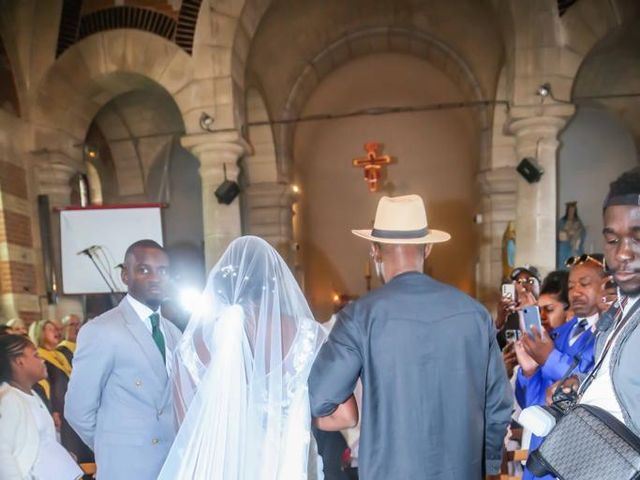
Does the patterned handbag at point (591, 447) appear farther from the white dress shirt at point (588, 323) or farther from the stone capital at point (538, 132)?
the stone capital at point (538, 132)

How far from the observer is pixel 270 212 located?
988cm

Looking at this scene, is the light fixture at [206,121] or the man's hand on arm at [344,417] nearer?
the man's hand on arm at [344,417]

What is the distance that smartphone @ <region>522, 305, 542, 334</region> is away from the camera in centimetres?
228

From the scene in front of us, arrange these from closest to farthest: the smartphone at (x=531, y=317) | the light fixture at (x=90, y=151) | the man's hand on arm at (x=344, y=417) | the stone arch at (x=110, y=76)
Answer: the man's hand on arm at (x=344, y=417) < the smartphone at (x=531, y=317) < the stone arch at (x=110, y=76) < the light fixture at (x=90, y=151)

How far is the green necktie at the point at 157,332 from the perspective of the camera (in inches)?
98.8

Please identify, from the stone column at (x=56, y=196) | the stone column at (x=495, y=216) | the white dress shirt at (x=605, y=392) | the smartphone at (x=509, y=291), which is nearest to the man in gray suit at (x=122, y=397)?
the white dress shirt at (x=605, y=392)

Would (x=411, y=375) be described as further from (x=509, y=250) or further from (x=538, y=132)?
(x=509, y=250)

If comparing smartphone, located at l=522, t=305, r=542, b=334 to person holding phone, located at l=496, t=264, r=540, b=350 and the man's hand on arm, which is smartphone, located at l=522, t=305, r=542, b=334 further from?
person holding phone, located at l=496, t=264, r=540, b=350

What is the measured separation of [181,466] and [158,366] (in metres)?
0.54

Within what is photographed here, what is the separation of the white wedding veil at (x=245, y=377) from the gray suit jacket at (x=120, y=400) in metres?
0.16

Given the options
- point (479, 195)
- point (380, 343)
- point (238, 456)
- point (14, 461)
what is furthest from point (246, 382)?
point (479, 195)

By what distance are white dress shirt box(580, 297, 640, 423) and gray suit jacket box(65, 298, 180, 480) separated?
1.86 m

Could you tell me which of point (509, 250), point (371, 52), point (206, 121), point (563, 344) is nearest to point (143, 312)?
point (563, 344)

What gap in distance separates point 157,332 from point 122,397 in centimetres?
36
